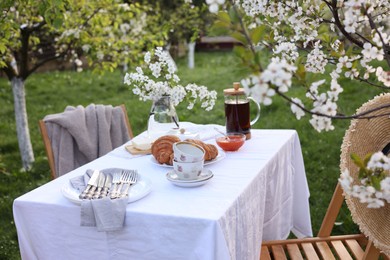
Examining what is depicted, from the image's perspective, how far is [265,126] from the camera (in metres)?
5.53

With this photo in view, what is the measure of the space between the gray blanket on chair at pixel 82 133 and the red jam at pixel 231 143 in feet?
3.19

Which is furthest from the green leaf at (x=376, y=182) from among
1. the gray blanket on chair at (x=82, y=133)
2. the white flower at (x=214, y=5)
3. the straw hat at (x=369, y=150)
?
the gray blanket on chair at (x=82, y=133)

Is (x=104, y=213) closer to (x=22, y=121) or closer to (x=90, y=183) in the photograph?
(x=90, y=183)

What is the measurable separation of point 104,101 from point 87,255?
19.4 ft

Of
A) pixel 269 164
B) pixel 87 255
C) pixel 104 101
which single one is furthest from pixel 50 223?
pixel 104 101

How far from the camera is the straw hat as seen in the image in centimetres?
193

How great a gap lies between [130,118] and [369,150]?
4.41 meters

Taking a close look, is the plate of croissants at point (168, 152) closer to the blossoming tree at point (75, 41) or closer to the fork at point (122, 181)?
the fork at point (122, 181)

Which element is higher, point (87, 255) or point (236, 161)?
point (236, 161)

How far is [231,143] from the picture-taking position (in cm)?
232

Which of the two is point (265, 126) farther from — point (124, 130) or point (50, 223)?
point (50, 223)

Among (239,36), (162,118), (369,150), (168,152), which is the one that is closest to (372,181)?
(239,36)

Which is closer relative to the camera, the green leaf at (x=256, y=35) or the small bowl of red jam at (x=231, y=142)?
the green leaf at (x=256, y=35)

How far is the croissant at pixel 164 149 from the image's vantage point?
2.15 m
